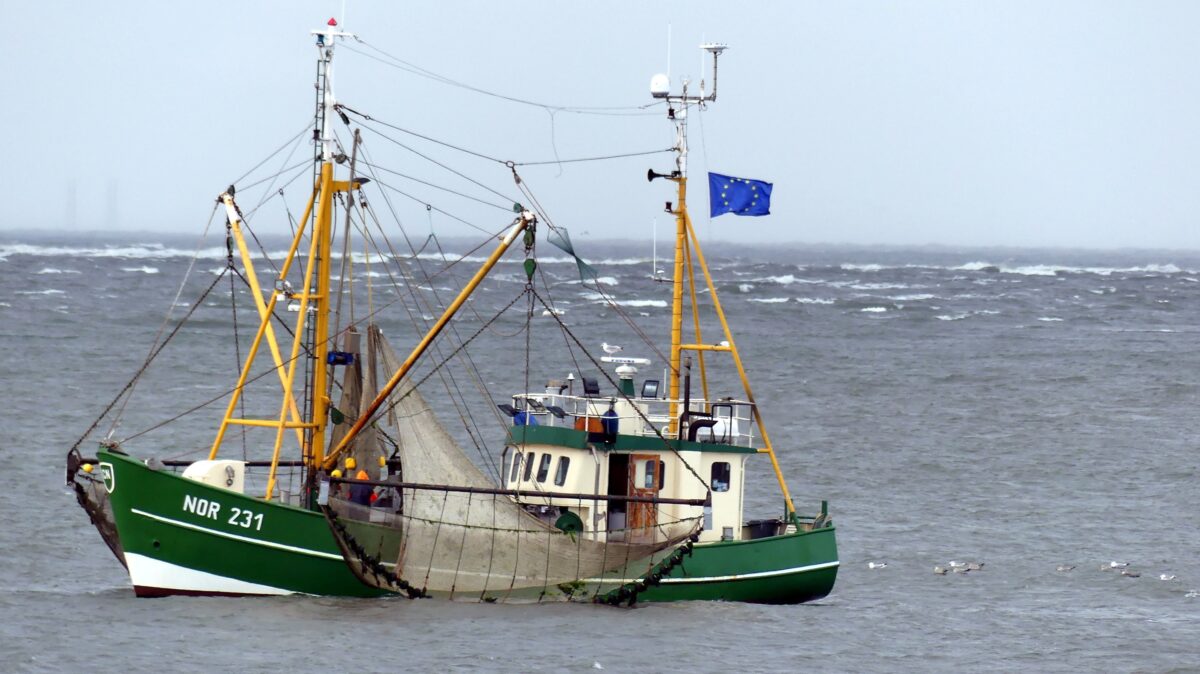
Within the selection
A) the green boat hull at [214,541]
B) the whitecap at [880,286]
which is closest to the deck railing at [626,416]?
the green boat hull at [214,541]

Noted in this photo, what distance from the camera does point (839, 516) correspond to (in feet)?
153

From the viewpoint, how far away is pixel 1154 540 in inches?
1764

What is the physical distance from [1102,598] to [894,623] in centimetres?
571

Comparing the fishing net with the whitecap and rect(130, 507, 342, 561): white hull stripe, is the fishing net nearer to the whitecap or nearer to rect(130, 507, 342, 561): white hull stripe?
rect(130, 507, 342, 561): white hull stripe

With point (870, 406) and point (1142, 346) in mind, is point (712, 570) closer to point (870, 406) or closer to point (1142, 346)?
point (870, 406)

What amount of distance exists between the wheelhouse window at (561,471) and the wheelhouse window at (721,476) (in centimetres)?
292

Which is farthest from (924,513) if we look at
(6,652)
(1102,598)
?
(6,652)

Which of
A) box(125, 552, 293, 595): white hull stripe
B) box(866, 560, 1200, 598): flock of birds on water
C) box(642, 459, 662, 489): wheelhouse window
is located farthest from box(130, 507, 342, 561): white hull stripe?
box(866, 560, 1200, 598): flock of birds on water

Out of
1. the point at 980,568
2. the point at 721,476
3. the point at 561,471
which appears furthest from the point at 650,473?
the point at 980,568

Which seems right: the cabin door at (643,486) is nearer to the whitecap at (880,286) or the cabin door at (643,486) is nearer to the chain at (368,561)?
the chain at (368,561)

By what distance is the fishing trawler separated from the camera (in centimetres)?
3216

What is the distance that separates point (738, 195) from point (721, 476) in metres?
5.56

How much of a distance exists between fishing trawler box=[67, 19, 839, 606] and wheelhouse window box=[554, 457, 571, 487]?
52 mm

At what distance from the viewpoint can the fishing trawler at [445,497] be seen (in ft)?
105
